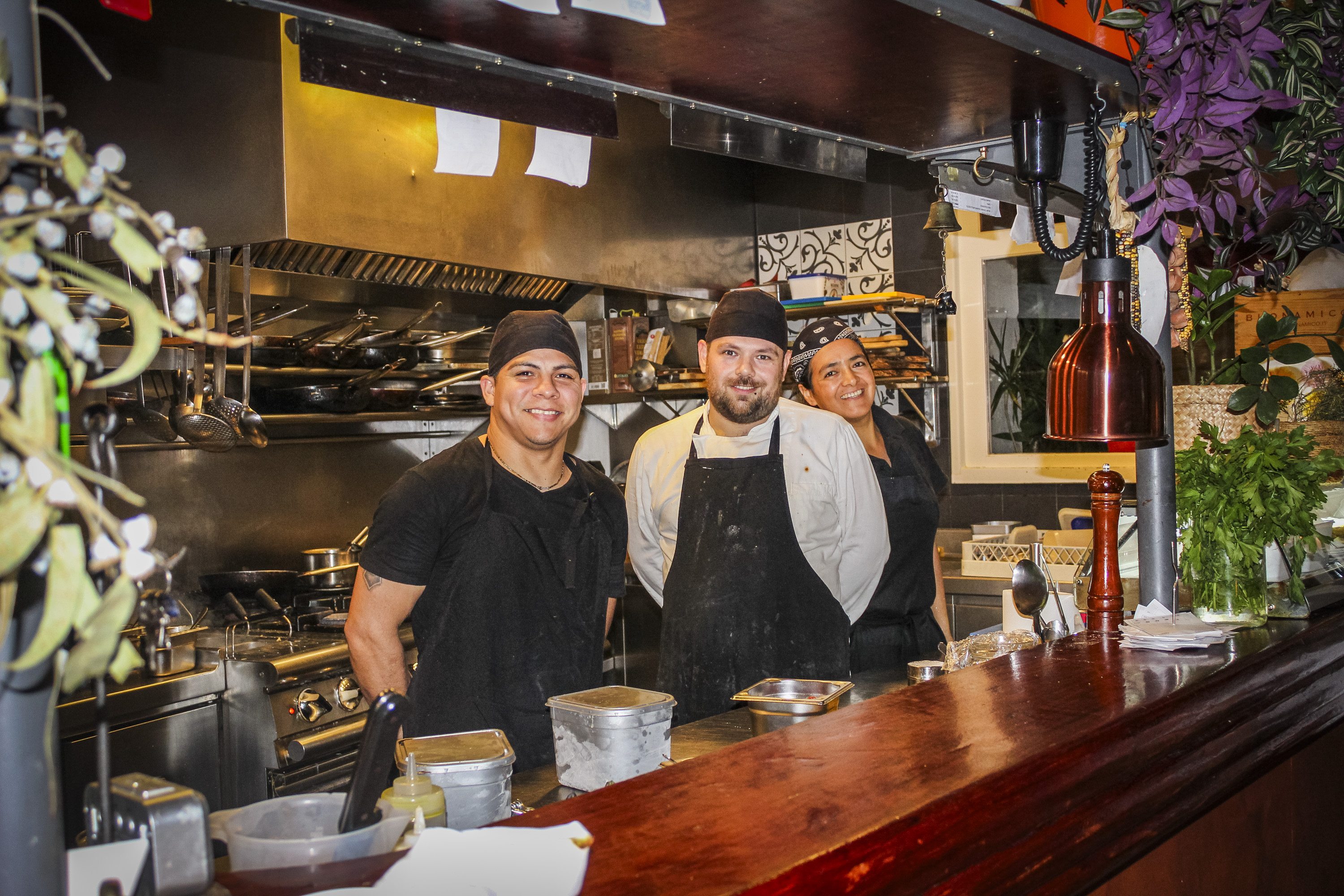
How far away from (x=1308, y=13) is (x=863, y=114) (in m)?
0.98

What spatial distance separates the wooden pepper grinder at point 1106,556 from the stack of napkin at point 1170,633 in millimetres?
40

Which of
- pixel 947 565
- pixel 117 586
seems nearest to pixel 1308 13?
pixel 117 586

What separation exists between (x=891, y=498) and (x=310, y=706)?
2.00 meters

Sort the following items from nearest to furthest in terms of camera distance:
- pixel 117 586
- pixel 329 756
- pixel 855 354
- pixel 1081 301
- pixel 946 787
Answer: pixel 117 586, pixel 946 787, pixel 1081 301, pixel 329 756, pixel 855 354

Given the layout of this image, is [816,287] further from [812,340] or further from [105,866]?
[105,866]

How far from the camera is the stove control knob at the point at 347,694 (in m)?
3.67

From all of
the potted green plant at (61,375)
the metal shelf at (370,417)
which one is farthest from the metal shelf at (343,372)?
the potted green plant at (61,375)

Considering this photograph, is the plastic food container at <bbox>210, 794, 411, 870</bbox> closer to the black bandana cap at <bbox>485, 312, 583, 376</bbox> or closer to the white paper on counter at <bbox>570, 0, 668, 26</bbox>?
the white paper on counter at <bbox>570, 0, 668, 26</bbox>

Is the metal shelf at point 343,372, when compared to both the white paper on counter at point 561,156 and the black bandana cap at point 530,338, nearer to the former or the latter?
the black bandana cap at point 530,338

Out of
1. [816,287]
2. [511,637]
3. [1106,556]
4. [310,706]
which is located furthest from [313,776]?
[816,287]

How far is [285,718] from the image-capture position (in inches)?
137

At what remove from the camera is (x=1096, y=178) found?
2285 millimetres

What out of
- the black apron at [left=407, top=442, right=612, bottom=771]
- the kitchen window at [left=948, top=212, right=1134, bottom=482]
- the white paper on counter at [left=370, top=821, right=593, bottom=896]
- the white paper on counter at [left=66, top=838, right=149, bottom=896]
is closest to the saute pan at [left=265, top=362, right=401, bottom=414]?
the black apron at [left=407, top=442, right=612, bottom=771]

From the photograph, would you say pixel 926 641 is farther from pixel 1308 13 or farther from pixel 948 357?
pixel 948 357
